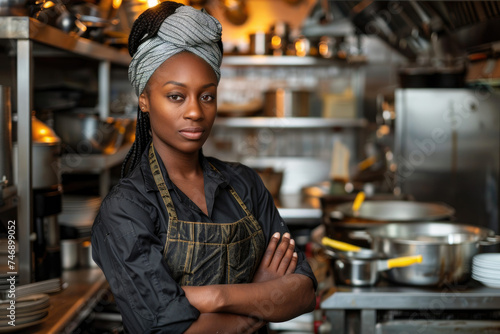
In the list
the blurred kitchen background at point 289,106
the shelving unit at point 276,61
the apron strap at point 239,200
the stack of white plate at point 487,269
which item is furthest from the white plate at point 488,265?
the shelving unit at point 276,61

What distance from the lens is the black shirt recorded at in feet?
4.40

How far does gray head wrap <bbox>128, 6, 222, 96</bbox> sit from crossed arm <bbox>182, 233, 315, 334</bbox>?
0.56 meters

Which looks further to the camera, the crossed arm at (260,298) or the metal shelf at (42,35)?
the metal shelf at (42,35)

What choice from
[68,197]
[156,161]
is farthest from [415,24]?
[156,161]

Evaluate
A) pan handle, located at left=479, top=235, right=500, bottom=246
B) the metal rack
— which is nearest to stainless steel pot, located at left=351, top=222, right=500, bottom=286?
pan handle, located at left=479, top=235, right=500, bottom=246

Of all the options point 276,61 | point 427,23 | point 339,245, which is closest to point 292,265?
point 339,245

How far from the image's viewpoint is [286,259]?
65.0 inches

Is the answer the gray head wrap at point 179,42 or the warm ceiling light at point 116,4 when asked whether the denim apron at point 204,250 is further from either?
the warm ceiling light at point 116,4

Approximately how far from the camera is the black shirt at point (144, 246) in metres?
1.34

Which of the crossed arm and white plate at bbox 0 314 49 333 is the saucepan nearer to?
the crossed arm

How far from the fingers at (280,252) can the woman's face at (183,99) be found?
40cm

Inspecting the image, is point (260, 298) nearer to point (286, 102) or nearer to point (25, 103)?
point (25, 103)

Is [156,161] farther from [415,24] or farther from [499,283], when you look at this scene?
[415,24]

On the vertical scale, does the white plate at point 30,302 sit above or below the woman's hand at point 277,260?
below
